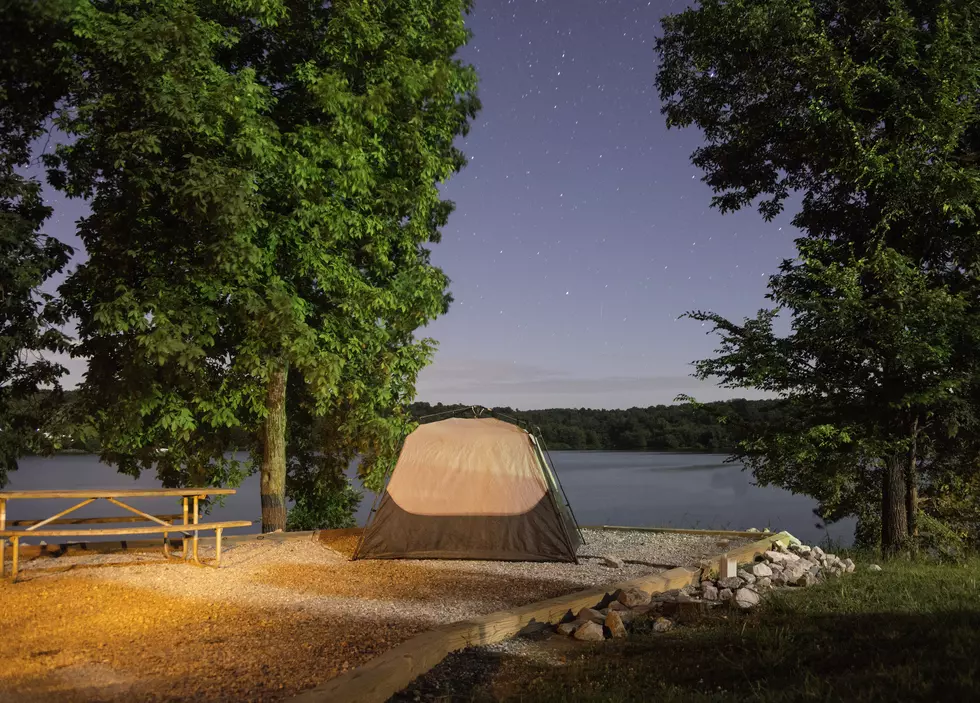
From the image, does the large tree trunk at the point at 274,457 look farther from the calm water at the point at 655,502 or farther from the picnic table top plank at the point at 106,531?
the calm water at the point at 655,502

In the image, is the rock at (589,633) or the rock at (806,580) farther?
the rock at (806,580)

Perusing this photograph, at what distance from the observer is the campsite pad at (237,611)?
5.02 metres

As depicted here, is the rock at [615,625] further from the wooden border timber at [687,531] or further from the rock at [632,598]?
the wooden border timber at [687,531]

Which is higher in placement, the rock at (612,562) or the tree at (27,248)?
the tree at (27,248)

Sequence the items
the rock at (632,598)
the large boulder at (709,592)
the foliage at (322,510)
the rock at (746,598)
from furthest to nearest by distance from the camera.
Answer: the foliage at (322,510)
the large boulder at (709,592)
the rock at (632,598)
the rock at (746,598)

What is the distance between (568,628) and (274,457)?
26.4 ft

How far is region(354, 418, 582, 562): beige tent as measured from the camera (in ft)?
34.3

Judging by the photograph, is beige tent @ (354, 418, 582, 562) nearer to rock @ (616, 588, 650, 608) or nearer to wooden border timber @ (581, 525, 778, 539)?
wooden border timber @ (581, 525, 778, 539)

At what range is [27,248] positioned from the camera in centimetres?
1198

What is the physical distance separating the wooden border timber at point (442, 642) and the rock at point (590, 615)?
295 millimetres

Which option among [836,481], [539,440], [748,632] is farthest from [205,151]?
[836,481]

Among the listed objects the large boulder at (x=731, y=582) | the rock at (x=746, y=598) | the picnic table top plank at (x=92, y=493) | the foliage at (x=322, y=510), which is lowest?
the foliage at (x=322, y=510)

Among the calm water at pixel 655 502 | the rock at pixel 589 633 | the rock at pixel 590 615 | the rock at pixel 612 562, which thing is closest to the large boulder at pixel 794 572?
the rock at pixel 612 562

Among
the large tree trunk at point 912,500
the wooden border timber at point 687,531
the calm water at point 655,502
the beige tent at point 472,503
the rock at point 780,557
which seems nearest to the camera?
the rock at point 780,557
